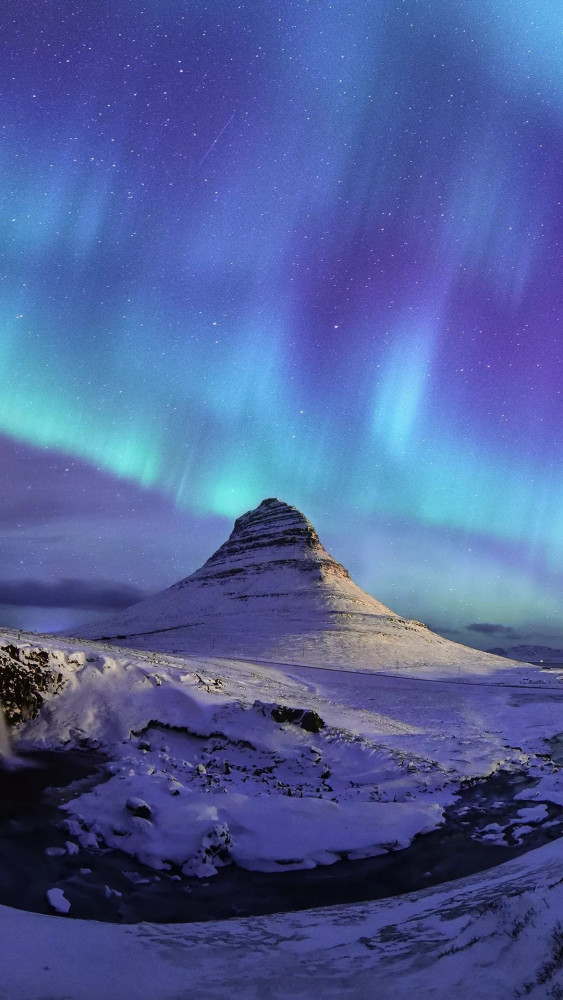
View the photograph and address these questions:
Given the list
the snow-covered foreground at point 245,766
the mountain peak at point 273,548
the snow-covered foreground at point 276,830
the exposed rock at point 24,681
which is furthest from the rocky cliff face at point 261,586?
the exposed rock at point 24,681

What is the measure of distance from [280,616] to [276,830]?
74.9 m

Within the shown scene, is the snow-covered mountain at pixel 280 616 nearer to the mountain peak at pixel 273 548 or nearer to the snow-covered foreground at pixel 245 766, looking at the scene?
the mountain peak at pixel 273 548

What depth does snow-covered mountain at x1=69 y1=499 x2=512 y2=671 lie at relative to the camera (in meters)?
60.0

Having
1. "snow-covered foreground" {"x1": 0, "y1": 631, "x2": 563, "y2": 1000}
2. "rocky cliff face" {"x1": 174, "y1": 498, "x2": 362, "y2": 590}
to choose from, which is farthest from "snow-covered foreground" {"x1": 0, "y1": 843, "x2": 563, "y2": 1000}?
"rocky cliff face" {"x1": 174, "y1": 498, "x2": 362, "y2": 590}

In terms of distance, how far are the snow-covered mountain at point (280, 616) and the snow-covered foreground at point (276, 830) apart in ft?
114

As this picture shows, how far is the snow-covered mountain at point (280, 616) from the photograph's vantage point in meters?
60.0

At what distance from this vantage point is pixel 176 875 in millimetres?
7906

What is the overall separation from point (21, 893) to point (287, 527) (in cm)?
12707

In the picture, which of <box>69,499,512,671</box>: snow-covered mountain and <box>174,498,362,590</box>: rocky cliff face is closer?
A: <box>69,499,512,671</box>: snow-covered mountain

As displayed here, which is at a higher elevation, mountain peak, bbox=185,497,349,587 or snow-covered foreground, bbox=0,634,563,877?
mountain peak, bbox=185,497,349,587

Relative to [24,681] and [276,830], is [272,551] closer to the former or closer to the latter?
[24,681]

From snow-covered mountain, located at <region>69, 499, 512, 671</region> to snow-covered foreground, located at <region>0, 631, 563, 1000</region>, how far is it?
1365 inches

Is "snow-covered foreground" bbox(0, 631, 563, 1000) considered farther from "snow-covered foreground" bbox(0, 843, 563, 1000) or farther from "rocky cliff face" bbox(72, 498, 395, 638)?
"rocky cliff face" bbox(72, 498, 395, 638)

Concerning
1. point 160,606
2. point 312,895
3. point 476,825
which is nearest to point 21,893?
point 312,895
